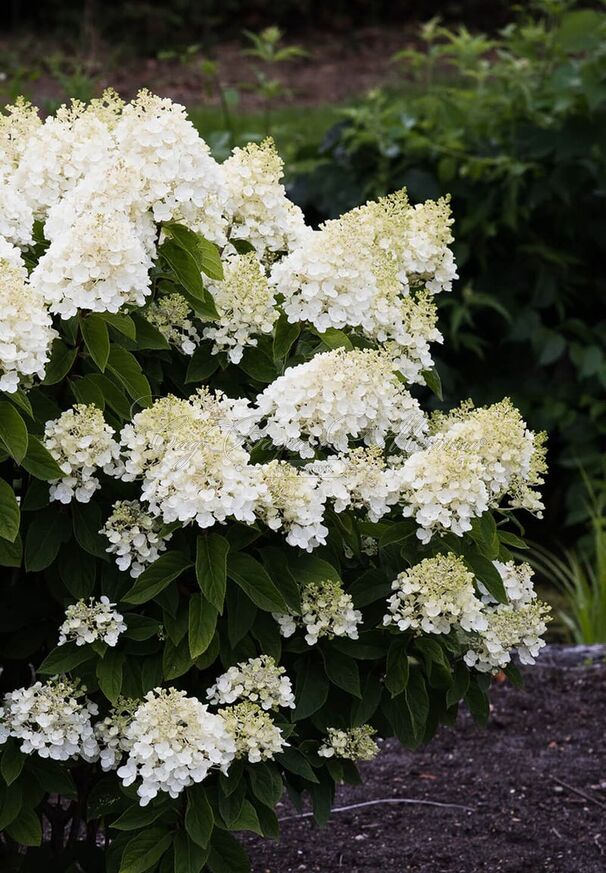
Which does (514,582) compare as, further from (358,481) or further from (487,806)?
(487,806)

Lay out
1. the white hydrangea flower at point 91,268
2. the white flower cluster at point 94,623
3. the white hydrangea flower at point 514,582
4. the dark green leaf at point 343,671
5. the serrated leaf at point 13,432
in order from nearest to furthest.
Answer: the serrated leaf at point 13,432
the white hydrangea flower at point 91,268
the white flower cluster at point 94,623
the dark green leaf at point 343,671
the white hydrangea flower at point 514,582

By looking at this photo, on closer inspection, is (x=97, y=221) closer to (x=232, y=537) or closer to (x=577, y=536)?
(x=232, y=537)

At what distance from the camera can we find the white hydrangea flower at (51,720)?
2178 mm

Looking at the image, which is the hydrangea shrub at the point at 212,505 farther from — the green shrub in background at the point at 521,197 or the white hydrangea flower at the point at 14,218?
the green shrub in background at the point at 521,197

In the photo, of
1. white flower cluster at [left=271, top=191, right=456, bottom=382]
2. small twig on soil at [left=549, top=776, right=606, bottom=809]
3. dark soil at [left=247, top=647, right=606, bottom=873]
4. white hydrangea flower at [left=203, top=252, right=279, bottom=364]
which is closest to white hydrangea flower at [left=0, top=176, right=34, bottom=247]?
white hydrangea flower at [left=203, top=252, right=279, bottom=364]

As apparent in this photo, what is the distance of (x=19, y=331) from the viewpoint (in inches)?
76.0

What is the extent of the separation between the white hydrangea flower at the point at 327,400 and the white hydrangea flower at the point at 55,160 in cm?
60

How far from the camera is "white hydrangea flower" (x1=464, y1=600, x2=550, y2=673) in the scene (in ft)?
7.72

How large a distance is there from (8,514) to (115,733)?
0.45m

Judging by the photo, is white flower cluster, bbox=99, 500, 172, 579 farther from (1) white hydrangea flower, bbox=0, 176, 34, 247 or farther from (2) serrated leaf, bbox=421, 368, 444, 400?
(2) serrated leaf, bbox=421, 368, 444, 400

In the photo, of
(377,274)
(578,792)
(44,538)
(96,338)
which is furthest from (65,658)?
(578,792)

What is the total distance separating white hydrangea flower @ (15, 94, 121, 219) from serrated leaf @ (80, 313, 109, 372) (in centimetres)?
41

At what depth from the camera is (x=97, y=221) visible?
2047 millimetres

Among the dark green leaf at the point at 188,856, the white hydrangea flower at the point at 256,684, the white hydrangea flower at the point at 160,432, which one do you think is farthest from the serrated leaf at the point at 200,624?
the dark green leaf at the point at 188,856
